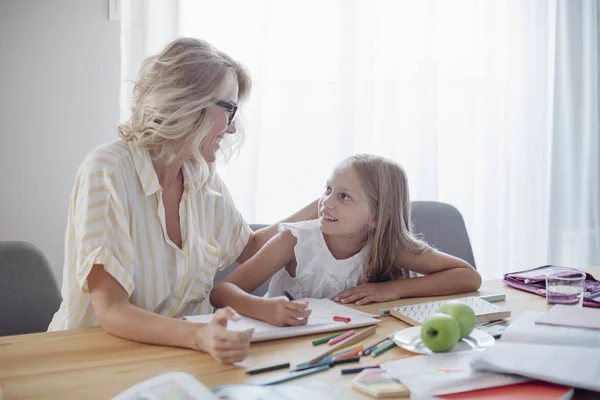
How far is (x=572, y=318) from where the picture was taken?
4.17 ft

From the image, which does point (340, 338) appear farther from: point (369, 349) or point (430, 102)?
point (430, 102)

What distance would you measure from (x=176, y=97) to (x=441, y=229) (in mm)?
1047

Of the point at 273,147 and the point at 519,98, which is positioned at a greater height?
the point at 519,98

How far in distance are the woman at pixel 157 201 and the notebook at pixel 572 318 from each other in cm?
75

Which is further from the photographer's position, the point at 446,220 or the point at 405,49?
the point at 405,49

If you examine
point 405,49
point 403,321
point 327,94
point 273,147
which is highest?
point 405,49

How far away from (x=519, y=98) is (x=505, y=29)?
363mm

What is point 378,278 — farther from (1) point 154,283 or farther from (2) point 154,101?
(2) point 154,101

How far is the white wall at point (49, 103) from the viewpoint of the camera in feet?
8.88

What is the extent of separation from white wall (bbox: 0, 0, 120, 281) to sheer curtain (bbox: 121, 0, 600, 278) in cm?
14

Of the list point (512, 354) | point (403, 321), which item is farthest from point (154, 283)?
point (512, 354)

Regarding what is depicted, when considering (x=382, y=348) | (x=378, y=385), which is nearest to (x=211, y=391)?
(x=378, y=385)

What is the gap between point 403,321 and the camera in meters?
1.42

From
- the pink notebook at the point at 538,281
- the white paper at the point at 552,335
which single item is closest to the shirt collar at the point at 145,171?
the white paper at the point at 552,335
